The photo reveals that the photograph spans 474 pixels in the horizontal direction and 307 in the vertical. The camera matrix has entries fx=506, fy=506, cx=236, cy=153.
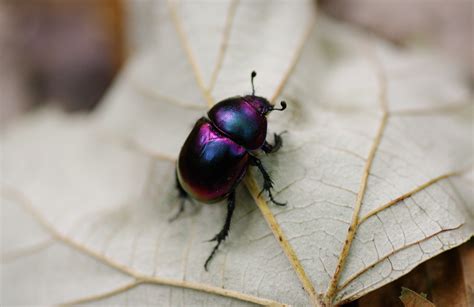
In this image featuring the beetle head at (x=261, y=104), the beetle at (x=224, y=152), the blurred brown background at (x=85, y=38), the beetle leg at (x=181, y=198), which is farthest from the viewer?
the blurred brown background at (x=85, y=38)

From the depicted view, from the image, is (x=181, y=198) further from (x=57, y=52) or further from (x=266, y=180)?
(x=57, y=52)

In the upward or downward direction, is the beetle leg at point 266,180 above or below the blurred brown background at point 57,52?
above

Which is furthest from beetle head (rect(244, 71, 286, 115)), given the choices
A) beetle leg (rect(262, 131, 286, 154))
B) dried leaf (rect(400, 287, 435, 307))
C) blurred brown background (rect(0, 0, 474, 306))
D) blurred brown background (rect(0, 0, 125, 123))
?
blurred brown background (rect(0, 0, 125, 123))

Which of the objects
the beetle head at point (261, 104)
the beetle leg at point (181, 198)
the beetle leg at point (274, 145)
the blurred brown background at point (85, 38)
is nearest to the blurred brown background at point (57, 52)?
the blurred brown background at point (85, 38)

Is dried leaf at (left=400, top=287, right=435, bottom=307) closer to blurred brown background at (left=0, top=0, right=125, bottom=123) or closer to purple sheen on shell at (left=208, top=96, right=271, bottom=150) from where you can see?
purple sheen on shell at (left=208, top=96, right=271, bottom=150)

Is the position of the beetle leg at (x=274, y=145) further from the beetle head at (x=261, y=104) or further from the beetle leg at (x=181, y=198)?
the beetle leg at (x=181, y=198)

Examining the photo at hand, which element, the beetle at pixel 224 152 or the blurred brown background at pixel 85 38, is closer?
the beetle at pixel 224 152
